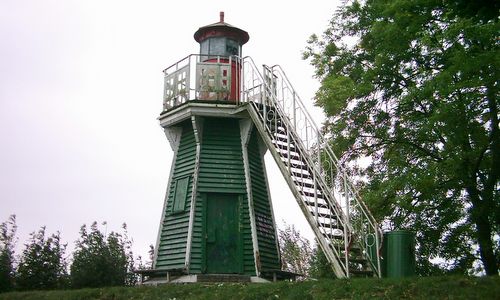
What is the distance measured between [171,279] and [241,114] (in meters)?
5.33

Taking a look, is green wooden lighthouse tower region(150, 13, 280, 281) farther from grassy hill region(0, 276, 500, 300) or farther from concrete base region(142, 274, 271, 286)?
grassy hill region(0, 276, 500, 300)

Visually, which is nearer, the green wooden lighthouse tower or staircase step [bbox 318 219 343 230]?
staircase step [bbox 318 219 343 230]

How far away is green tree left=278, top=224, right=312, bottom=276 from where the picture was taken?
29303 mm

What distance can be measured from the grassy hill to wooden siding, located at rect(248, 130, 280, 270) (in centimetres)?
377

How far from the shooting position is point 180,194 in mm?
17031

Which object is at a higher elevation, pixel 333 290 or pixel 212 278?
pixel 212 278

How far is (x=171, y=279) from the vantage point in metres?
15.7

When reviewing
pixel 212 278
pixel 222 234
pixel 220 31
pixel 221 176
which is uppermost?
pixel 220 31

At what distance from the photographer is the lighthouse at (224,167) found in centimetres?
1558

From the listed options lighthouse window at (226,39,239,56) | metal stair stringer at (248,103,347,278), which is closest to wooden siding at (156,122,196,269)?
metal stair stringer at (248,103,347,278)

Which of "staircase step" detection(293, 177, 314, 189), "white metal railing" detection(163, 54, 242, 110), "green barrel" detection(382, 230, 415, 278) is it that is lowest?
"green barrel" detection(382, 230, 415, 278)

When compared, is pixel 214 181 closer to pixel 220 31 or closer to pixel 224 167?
pixel 224 167

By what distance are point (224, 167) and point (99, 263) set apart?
21.6 ft

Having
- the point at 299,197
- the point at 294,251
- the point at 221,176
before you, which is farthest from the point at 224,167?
the point at 294,251
